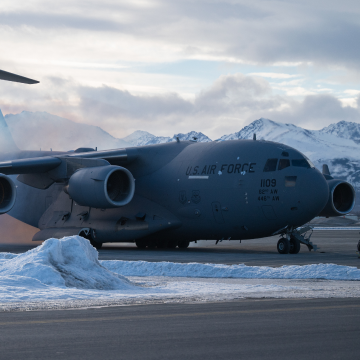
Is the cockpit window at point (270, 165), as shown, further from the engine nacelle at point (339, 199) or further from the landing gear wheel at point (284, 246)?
the engine nacelle at point (339, 199)

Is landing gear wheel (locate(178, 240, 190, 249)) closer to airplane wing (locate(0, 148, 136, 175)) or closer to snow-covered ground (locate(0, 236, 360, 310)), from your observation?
airplane wing (locate(0, 148, 136, 175))

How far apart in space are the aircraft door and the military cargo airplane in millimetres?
40

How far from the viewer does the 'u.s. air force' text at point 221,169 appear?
2360cm

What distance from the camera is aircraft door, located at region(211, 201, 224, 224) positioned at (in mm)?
24047

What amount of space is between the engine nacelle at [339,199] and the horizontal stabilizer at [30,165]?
10.8 m

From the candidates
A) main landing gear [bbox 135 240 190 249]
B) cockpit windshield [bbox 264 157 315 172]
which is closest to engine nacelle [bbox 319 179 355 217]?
cockpit windshield [bbox 264 157 315 172]

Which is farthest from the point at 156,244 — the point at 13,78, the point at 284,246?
the point at 13,78

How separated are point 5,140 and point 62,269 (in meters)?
21.9

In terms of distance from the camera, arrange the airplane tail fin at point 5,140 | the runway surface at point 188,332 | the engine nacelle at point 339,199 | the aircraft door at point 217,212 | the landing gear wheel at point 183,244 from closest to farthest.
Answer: the runway surface at point 188,332
the aircraft door at point 217,212
the engine nacelle at point 339,199
the landing gear wheel at point 183,244
the airplane tail fin at point 5,140

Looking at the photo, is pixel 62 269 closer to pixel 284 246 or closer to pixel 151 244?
pixel 284 246

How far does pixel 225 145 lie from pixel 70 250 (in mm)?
12860

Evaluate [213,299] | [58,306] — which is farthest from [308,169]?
[58,306]

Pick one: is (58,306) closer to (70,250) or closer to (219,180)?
(70,250)

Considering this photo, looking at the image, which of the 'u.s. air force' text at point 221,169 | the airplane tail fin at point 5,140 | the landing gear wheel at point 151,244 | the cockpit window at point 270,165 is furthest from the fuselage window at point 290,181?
the airplane tail fin at point 5,140
